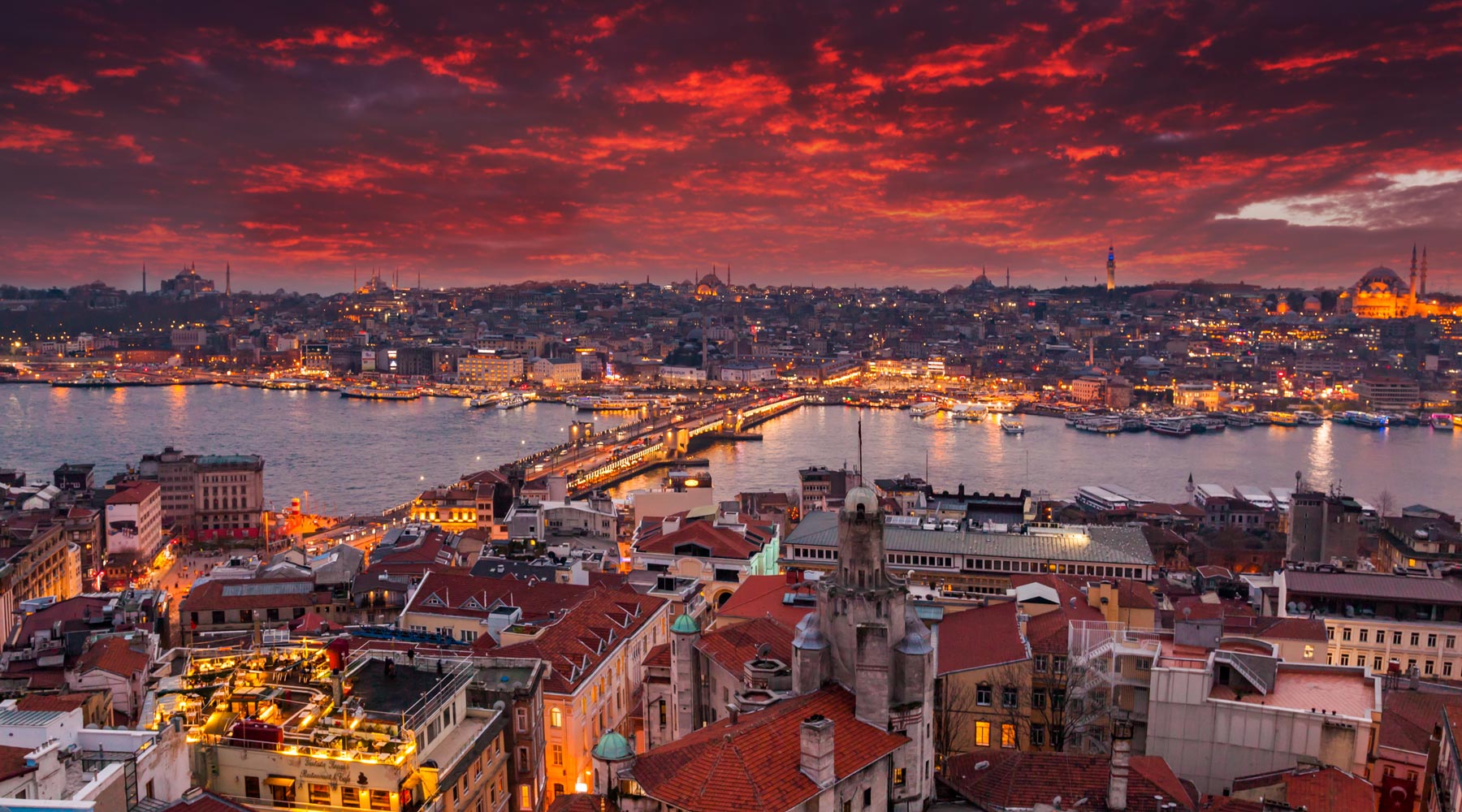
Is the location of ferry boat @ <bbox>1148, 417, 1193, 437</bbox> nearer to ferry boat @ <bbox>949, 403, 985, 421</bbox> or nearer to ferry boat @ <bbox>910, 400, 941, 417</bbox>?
ferry boat @ <bbox>949, 403, 985, 421</bbox>

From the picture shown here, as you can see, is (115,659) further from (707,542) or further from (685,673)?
(707,542)

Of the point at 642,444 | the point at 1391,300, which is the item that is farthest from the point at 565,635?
the point at 1391,300

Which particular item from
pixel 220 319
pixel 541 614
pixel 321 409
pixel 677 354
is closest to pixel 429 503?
pixel 541 614

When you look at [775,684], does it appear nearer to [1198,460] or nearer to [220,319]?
[1198,460]

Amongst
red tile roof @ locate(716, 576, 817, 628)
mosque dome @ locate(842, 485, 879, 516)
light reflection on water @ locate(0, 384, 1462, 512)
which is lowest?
light reflection on water @ locate(0, 384, 1462, 512)

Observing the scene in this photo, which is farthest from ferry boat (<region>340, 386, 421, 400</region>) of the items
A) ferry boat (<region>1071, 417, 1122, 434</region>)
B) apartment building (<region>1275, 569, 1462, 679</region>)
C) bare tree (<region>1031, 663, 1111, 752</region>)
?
bare tree (<region>1031, 663, 1111, 752</region>)

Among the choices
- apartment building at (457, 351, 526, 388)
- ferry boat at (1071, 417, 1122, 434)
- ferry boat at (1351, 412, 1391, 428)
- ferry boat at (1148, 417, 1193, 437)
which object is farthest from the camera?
apartment building at (457, 351, 526, 388)
